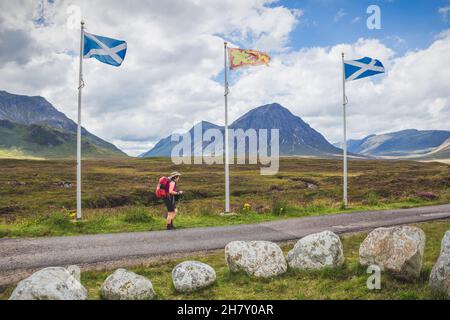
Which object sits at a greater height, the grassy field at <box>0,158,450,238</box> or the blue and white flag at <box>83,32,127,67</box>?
the blue and white flag at <box>83,32,127,67</box>

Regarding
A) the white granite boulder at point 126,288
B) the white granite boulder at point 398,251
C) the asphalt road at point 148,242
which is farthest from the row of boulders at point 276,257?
the asphalt road at point 148,242

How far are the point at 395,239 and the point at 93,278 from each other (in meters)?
7.39

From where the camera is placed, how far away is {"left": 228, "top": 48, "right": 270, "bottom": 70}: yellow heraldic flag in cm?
2095

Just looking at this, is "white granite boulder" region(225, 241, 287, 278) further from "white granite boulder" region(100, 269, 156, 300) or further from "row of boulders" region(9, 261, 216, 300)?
"white granite boulder" region(100, 269, 156, 300)

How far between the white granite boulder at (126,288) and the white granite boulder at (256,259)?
2.41 m

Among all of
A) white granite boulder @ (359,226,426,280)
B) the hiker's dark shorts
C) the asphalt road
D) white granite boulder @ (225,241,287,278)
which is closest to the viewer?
white granite boulder @ (359,226,426,280)

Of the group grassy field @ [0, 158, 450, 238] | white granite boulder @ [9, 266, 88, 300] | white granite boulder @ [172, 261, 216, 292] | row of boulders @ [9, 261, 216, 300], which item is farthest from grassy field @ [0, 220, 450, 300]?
grassy field @ [0, 158, 450, 238]

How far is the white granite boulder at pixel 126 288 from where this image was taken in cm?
781

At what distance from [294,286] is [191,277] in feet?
7.70

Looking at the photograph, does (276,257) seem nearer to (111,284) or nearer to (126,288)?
(126,288)

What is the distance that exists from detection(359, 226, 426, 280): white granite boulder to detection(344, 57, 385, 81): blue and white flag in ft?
53.4
